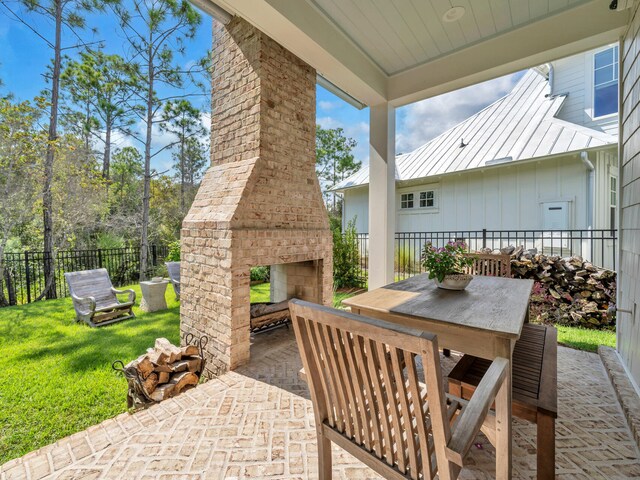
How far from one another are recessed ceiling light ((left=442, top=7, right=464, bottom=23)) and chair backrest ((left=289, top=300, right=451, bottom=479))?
3095mm

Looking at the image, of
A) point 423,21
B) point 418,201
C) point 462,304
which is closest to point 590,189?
point 418,201

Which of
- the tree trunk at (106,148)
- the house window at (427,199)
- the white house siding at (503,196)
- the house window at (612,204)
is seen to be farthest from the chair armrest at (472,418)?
the tree trunk at (106,148)

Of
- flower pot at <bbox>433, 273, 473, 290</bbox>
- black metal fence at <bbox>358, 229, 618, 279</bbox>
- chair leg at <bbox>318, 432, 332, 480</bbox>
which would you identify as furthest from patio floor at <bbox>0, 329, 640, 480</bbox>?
black metal fence at <bbox>358, 229, 618, 279</bbox>

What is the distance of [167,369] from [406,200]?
8.73 m

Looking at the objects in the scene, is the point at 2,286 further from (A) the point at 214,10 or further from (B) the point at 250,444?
(B) the point at 250,444

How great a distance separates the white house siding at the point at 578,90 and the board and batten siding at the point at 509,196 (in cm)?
99

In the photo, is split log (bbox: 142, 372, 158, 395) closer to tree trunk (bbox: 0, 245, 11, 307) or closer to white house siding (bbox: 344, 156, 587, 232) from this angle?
tree trunk (bbox: 0, 245, 11, 307)

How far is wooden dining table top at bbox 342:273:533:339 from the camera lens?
5.15 feet

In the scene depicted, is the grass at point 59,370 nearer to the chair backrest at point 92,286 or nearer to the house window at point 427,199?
the chair backrest at point 92,286

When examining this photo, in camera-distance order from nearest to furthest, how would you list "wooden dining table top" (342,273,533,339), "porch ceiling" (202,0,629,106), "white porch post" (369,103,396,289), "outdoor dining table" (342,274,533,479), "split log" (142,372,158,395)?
"outdoor dining table" (342,274,533,479), "wooden dining table top" (342,273,533,339), "porch ceiling" (202,0,629,106), "split log" (142,372,158,395), "white porch post" (369,103,396,289)

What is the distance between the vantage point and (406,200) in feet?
32.1

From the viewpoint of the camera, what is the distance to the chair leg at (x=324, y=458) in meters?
1.38

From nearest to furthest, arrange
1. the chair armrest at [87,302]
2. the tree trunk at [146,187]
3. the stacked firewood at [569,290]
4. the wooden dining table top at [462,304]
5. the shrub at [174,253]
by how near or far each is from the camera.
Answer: the wooden dining table top at [462,304]
the stacked firewood at [569,290]
the chair armrest at [87,302]
the tree trunk at [146,187]
the shrub at [174,253]

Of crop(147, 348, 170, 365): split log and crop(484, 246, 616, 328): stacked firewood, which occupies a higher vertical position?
crop(484, 246, 616, 328): stacked firewood
